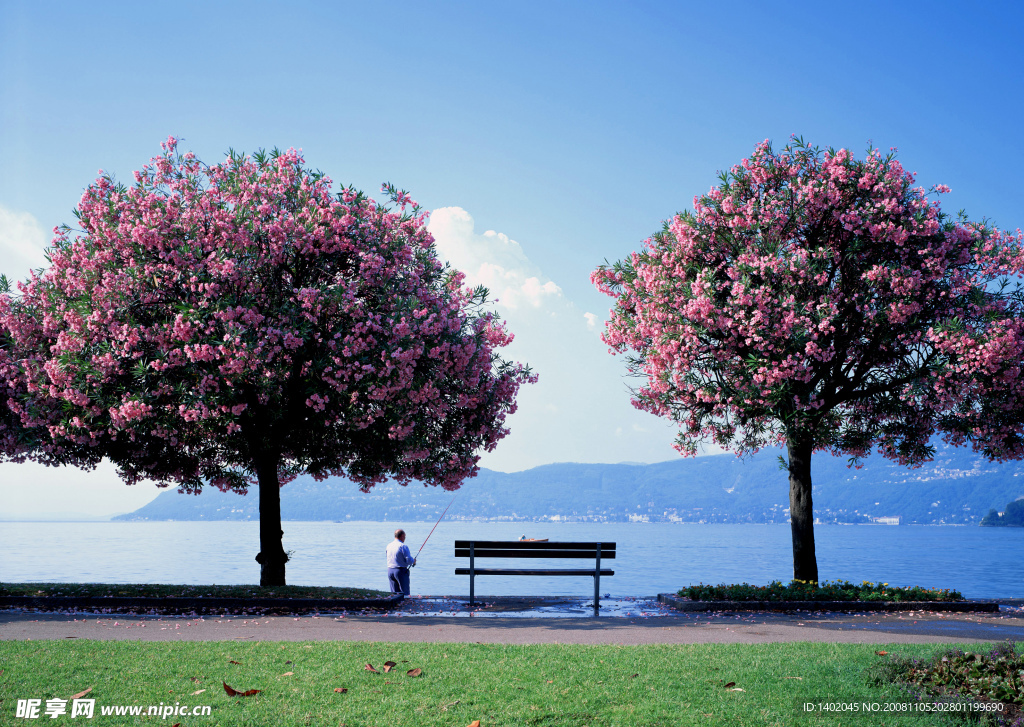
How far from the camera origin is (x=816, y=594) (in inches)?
634

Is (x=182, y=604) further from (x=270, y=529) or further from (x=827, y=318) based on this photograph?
(x=827, y=318)

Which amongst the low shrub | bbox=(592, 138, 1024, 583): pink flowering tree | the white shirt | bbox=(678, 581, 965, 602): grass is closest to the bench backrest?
bbox=(678, 581, 965, 602): grass

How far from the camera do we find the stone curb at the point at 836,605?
50.1ft

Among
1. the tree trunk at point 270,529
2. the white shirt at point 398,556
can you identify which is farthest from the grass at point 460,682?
the tree trunk at point 270,529

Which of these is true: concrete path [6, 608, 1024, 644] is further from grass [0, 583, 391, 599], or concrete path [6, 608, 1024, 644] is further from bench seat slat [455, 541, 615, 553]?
bench seat slat [455, 541, 615, 553]

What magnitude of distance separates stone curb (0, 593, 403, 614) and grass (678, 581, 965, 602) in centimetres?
666

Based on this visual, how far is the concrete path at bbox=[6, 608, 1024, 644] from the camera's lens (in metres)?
11.3

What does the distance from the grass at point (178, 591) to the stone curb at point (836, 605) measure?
20.9 feet

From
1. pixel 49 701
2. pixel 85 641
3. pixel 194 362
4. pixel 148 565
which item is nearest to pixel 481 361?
pixel 194 362

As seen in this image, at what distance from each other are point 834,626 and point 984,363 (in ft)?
22.4

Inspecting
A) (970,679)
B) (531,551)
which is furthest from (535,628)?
(970,679)

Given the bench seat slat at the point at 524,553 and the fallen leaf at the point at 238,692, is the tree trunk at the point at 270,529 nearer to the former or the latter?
the bench seat slat at the point at 524,553

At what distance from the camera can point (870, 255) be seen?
18297 mm

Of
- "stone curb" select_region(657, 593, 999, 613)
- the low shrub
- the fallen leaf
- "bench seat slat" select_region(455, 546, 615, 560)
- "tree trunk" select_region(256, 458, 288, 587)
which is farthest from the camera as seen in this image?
"tree trunk" select_region(256, 458, 288, 587)
